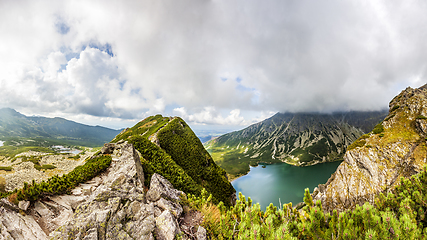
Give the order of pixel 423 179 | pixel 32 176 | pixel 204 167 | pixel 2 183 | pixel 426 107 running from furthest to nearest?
pixel 426 107
pixel 204 167
pixel 32 176
pixel 2 183
pixel 423 179

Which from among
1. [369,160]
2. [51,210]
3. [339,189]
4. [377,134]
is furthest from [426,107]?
[51,210]

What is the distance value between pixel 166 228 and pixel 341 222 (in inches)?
332

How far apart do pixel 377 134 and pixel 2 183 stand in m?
83.3

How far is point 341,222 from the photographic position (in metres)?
6.72

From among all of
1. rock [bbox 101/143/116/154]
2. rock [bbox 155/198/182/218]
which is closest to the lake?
rock [bbox 101/143/116/154]

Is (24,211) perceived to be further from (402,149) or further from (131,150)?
(402,149)

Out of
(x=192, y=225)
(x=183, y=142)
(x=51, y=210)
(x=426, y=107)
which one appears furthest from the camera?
(x=426, y=107)

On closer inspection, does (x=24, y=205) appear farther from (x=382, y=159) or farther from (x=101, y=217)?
(x=382, y=159)

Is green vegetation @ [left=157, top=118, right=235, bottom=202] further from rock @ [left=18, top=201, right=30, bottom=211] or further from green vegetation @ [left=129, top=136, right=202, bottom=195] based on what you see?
rock @ [left=18, top=201, right=30, bottom=211]

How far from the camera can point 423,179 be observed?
380 inches

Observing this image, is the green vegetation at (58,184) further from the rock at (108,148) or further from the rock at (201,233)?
the rock at (201,233)

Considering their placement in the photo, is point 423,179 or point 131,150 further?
point 131,150

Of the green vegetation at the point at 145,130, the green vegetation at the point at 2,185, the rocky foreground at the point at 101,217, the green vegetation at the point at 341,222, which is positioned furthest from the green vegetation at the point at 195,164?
the green vegetation at the point at 341,222

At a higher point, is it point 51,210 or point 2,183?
point 51,210
